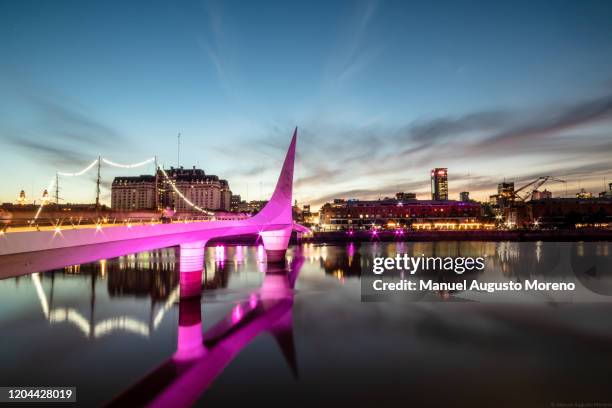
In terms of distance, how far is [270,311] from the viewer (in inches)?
893

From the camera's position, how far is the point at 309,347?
16531 millimetres

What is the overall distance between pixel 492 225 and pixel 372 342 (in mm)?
145088

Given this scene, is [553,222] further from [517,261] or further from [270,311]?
[270,311]

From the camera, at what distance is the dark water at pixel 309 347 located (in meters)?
12.1

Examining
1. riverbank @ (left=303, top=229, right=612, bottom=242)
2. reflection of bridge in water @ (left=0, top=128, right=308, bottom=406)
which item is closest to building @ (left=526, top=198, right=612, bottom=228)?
riverbank @ (left=303, top=229, right=612, bottom=242)

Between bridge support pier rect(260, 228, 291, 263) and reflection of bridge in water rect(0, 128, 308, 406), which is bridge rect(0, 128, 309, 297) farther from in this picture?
bridge support pier rect(260, 228, 291, 263)

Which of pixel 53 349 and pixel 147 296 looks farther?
pixel 147 296

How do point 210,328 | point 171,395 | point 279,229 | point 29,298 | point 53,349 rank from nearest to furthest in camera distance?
point 171,395 → point 53,349 → point 210,328 → point 29,298 → point 279,229

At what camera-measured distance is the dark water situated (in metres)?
12.1

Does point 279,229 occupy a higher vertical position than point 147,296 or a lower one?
higher

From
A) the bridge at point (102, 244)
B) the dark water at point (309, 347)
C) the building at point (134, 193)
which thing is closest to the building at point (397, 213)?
the building at point (134, 193)

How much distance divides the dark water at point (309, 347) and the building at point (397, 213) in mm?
119310

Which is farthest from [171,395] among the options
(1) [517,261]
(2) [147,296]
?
(1) [517,261]

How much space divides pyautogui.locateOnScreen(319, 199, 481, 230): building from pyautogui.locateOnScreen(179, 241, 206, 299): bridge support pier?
397 feet
